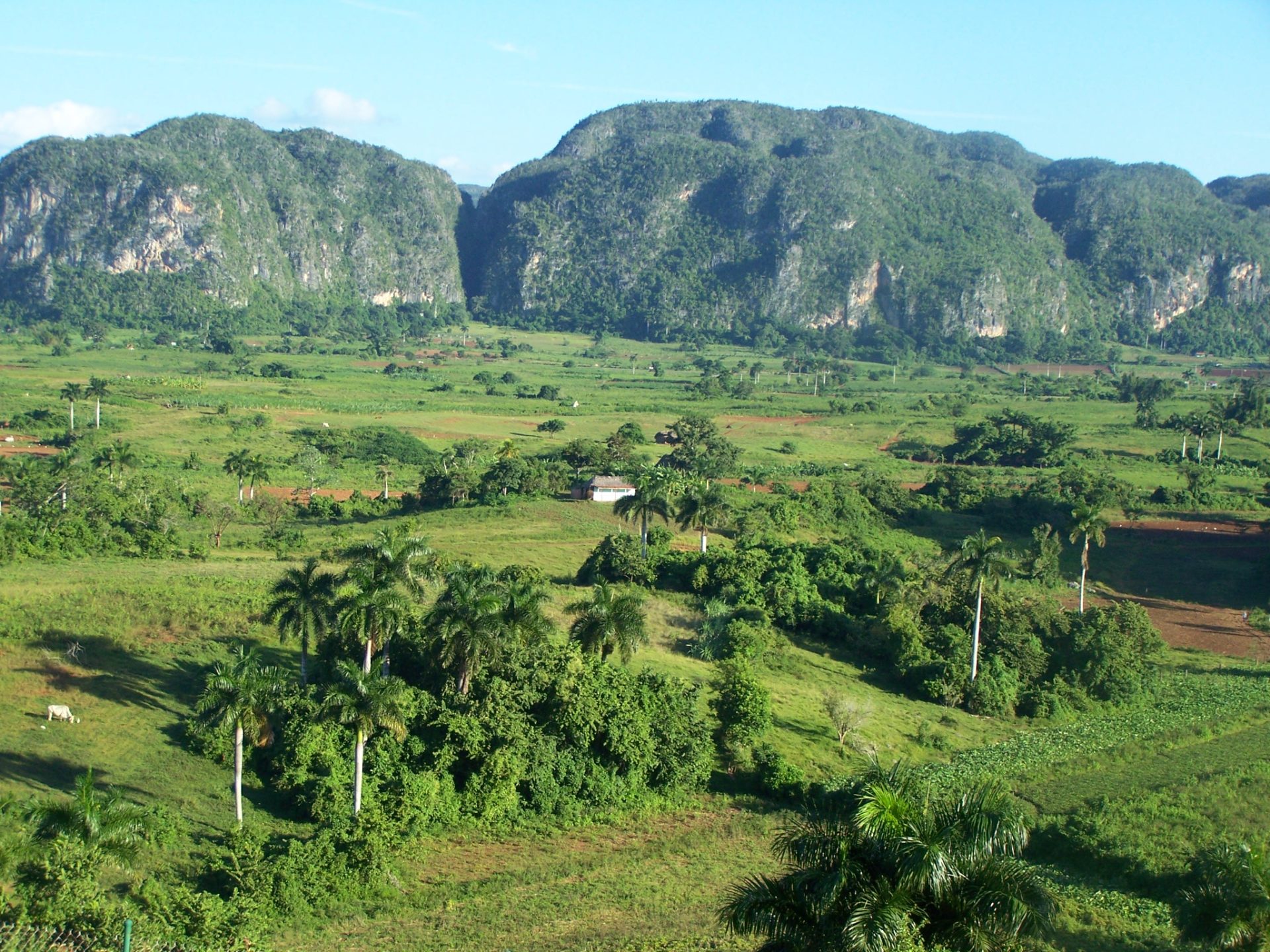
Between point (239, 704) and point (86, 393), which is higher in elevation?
point (86, 393)

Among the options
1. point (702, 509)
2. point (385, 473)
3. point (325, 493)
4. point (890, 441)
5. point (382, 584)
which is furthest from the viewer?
point (890, 441)

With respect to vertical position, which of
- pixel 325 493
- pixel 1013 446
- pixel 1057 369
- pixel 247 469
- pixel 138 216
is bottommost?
pixel 325 493

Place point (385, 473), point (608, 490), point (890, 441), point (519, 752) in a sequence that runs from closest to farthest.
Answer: point (519, 752)
point (608, 490)
point (385, 473)
point (890, 441)

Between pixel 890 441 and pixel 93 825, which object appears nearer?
pixel 93 825

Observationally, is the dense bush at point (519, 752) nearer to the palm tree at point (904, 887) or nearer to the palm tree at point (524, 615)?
the palm tree at point (524, 615)

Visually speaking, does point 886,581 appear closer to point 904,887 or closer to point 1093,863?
Answer: point 1093,863

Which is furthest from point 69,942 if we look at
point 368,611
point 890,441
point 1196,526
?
point 890,441

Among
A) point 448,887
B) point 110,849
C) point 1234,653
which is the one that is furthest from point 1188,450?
point 110,849
